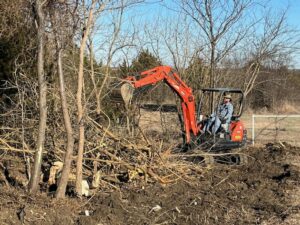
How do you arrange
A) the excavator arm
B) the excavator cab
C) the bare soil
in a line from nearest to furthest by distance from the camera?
the bare soil, the excavator arm, the excavator cab

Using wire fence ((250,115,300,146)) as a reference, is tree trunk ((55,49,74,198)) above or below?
above

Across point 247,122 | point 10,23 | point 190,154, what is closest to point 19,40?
point 10,23

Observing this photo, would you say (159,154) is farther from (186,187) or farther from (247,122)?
(247,122)

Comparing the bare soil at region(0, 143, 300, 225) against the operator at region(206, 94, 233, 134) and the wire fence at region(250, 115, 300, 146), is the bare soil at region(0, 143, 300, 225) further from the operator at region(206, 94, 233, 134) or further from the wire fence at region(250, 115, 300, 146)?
the wire fence at region(250, 115, 300, 146)

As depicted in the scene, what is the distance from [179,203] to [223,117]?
4703 mm

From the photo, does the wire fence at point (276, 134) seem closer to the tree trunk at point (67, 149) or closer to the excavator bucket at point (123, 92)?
the excavator bucket at point (123, 92)

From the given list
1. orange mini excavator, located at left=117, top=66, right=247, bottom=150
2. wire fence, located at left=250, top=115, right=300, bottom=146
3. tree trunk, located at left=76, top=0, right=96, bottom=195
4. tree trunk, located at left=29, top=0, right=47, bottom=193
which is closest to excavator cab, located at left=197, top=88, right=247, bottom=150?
orange mini excavator, located at left=117, top=66, right=247, bottom=150

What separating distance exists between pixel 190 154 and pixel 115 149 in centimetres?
212

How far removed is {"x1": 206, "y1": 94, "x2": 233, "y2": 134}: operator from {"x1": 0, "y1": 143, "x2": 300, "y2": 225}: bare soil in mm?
1652

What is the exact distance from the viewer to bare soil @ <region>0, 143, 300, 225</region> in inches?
288

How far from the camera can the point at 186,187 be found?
32.4 ft

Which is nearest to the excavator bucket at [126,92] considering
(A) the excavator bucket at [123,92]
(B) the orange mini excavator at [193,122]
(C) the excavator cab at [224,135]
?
(A) the excavator bucket at [123,92]

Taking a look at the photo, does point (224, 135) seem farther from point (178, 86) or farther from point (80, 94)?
point (80, 94)

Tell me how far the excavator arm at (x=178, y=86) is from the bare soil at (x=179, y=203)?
2037 millimetres
